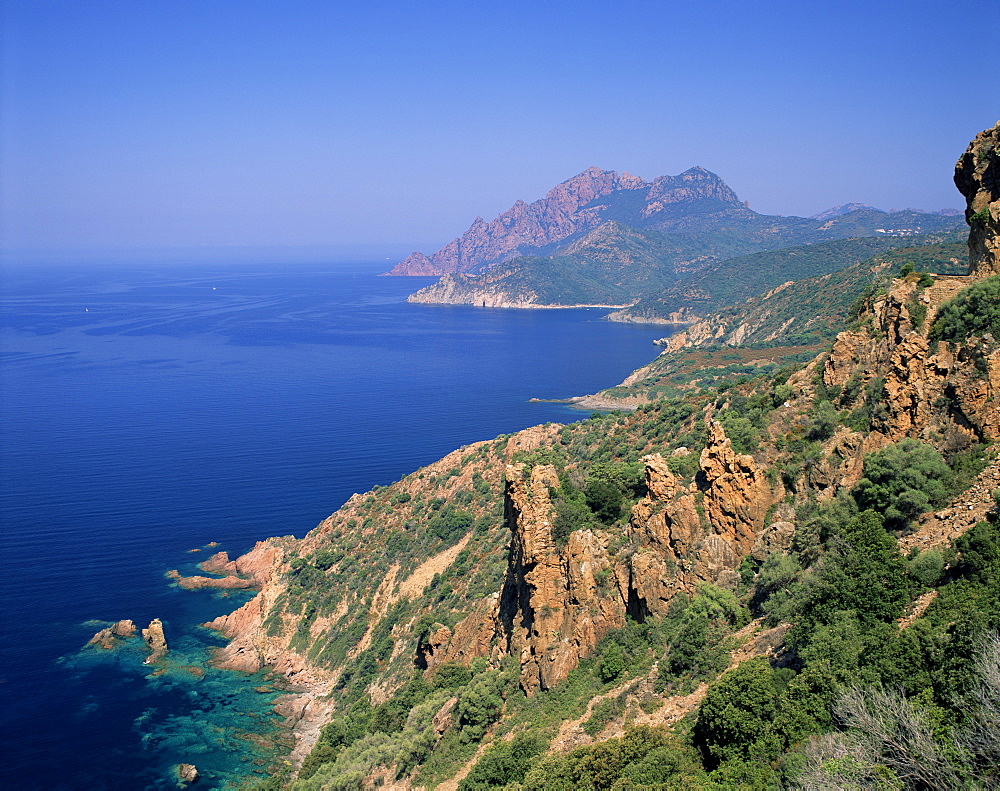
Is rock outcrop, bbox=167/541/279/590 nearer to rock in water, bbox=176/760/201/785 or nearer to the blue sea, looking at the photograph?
the blue sea

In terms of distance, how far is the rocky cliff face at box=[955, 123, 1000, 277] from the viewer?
83.8ft

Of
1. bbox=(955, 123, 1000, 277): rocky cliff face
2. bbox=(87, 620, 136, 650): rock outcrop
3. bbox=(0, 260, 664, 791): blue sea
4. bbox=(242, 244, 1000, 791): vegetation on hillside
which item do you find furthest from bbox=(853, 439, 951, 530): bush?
bbox=(87, 620, 136, 650): rock outcrop

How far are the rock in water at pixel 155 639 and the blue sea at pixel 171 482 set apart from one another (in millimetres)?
1177

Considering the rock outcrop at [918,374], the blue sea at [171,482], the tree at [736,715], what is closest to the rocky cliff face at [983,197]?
the rock outcrop at [918,374]

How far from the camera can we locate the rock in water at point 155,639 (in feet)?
180

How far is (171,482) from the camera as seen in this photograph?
89.6 meters

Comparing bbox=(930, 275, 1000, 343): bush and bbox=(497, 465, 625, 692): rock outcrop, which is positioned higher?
bbox=(930, 275, 1000, 343): bush

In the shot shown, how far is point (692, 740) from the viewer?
61.9 ft

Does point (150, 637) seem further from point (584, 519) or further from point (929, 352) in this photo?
point (929, 352)

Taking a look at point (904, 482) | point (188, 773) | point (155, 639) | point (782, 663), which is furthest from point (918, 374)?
point (155, 639)

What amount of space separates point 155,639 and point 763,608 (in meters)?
48.9

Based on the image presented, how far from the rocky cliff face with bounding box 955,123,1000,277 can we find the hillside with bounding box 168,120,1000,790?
109 mm

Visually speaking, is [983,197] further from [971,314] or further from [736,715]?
[736,715]

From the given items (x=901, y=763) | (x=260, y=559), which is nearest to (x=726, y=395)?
(x=901, y=763)
